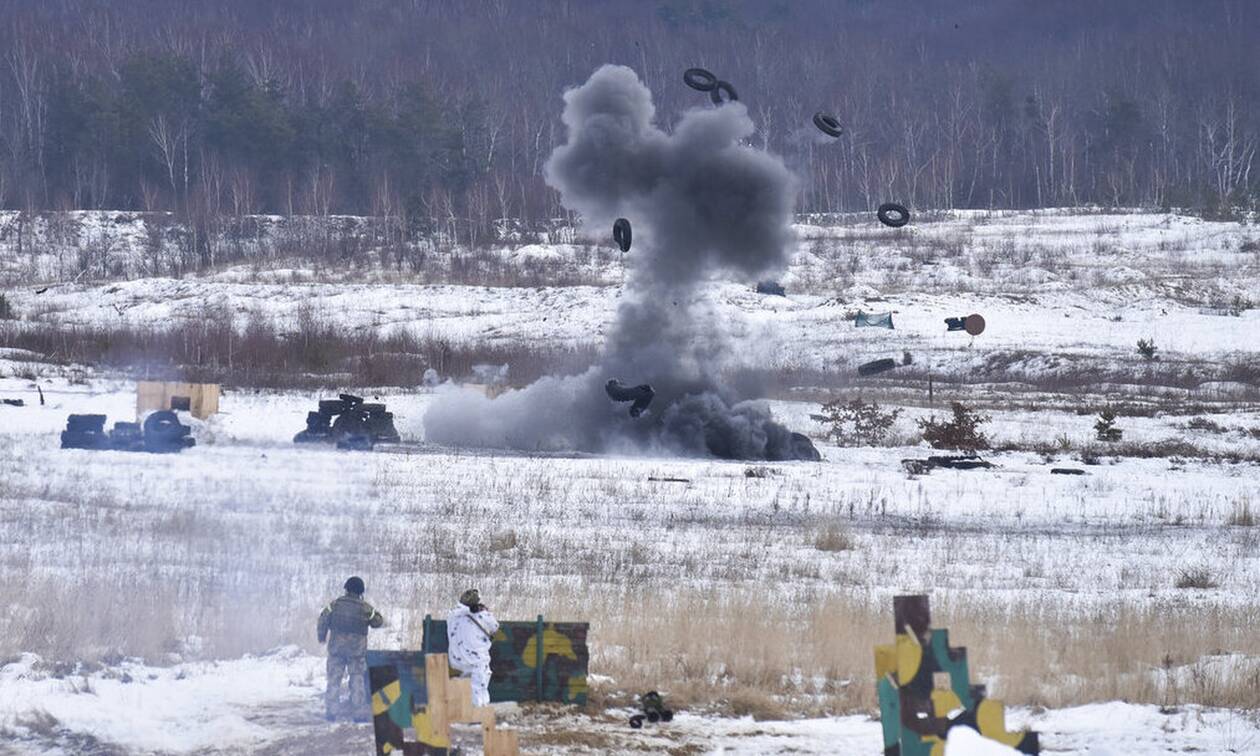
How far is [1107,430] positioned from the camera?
146 feet

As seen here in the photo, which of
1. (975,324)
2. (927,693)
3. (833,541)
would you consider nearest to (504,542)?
(833,541)

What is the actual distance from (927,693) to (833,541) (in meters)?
17.9

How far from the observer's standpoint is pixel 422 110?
12688 cm

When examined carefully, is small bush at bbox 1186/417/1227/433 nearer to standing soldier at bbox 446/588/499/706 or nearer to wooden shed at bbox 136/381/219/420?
wooden shed at bbox 136/381/219/420

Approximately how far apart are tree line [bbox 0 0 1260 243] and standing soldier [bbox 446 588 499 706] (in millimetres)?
87554

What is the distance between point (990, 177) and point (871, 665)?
428ft

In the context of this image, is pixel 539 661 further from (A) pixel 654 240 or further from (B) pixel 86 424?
(A) pixel 654 240

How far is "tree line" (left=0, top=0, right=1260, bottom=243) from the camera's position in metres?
122

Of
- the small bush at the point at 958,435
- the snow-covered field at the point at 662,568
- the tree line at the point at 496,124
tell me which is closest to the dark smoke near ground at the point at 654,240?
the snow-covered field at the point at 662,568

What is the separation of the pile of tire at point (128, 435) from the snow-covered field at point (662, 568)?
27.4 inches

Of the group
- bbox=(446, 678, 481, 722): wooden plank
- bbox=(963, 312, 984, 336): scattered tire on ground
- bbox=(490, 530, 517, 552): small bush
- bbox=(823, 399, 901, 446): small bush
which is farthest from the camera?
bbox=(963, 312, 984, 336): scattered tire on ground

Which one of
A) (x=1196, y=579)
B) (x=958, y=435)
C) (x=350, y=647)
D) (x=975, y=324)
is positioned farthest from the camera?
(x=975, y=324)

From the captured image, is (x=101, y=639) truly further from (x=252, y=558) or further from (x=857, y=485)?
(x=857, y=485)

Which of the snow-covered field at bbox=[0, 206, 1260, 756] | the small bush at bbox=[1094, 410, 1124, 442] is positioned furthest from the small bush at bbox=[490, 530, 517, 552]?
the small bush at bbox=[1094, 410, 1124, 442]
